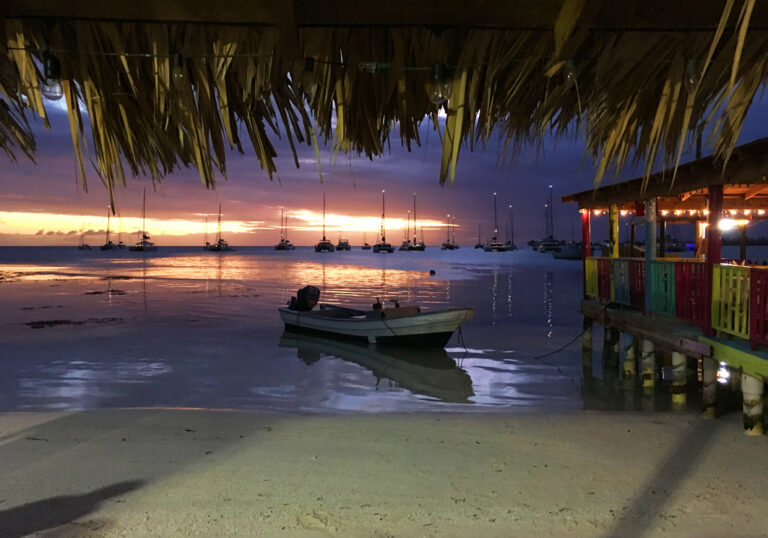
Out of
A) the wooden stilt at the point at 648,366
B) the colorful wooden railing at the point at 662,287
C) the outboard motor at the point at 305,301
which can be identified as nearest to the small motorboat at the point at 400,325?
the outboard motor at the point at 305,301

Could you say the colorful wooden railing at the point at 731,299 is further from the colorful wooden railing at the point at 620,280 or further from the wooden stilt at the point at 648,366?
the colorful wooden railing at the point at 620,280

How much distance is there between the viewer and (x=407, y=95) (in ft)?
11.3

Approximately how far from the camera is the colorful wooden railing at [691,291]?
9.27 metres

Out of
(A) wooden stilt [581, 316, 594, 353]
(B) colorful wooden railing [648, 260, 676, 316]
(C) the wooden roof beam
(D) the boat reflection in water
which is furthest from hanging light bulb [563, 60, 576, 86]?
(A) wooden stilt [581, 316, 594, 353]

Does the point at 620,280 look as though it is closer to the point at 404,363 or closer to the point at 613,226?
the point at 613,226

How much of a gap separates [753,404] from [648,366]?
4.61 meters

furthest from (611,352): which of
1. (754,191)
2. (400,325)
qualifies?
(400,325)

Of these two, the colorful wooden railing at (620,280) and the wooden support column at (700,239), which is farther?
the wooden support column at (700,239)

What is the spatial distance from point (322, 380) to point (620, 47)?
12.7 meters

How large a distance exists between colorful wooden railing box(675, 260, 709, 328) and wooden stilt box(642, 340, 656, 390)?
1902 mm

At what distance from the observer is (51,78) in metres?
2.97

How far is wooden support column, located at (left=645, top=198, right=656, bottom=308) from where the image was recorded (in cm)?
1125

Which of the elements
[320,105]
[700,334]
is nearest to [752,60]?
[320,105]

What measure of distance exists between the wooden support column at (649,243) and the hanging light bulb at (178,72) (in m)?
10.6
